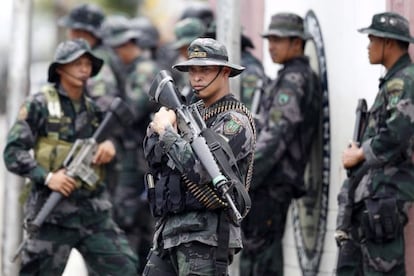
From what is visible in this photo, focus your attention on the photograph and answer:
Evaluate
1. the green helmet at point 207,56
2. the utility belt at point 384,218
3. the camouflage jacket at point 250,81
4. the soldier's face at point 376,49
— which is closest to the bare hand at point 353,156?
the utility belt at point 384,218

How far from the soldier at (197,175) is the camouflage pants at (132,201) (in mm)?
5489

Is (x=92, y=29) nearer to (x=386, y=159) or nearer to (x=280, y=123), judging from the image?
(x=280, y=123)

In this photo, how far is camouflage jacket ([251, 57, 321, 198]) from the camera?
10.6 metres

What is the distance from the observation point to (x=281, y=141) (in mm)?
10594

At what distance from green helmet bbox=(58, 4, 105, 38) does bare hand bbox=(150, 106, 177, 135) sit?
505 cm

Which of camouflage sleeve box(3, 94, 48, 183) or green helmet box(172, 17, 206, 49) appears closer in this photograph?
camouflage sleeve box(3, 94, 48, 183)

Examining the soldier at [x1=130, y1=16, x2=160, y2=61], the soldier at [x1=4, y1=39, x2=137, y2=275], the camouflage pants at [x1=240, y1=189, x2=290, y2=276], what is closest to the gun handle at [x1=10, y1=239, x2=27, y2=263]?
the soldier at [x1=4, y1=39, x2=137, y2=275]

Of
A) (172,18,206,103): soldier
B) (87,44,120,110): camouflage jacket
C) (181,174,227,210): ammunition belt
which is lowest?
(181,174,227,210): ammunition belt

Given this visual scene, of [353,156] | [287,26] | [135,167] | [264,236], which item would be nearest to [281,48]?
[287,26]

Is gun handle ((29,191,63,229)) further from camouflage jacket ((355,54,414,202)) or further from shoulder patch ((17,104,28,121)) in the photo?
camouflage jacket ((355,54,414,202))

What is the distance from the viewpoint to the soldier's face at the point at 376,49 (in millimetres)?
9391

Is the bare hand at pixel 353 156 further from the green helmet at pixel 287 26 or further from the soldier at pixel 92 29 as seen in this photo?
the soldier at pixel 92 29

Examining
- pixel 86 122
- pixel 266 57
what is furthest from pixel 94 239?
pixel 266 57

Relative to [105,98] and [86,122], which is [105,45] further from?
[86,122]
